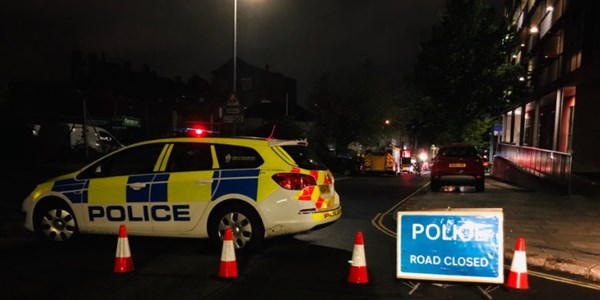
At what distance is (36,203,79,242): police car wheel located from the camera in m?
7.27

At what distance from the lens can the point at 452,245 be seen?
5.39 m

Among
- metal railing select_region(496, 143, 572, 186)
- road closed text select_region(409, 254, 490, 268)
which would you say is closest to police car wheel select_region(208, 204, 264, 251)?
road closed text select_region(409, 254, 490, 268)

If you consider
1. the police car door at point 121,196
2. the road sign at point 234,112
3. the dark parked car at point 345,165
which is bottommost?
the dark parked car at point 345,165

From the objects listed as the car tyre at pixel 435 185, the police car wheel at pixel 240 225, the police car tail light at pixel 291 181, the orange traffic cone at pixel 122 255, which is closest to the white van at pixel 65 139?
the car tyre at pixel 435 185

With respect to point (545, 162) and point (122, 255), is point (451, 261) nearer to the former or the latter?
point (122, 255)

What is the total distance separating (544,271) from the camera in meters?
6.26

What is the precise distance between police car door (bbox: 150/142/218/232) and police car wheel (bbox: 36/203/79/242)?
Result: 143cm

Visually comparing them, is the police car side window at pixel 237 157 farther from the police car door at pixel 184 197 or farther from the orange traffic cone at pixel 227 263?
the orange traffic cone at pixel 227 263

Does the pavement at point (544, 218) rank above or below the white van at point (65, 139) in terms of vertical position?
below

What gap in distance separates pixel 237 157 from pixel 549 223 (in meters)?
6.38

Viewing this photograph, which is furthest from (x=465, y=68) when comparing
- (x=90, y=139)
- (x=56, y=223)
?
(x=56, y=223)

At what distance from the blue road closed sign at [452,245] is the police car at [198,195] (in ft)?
5.22

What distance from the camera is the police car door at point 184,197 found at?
6.75 meters

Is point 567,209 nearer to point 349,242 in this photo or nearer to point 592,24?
point 349,242
